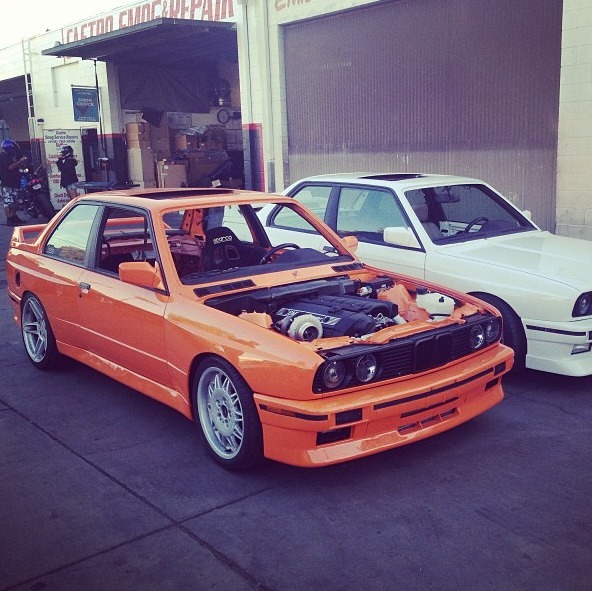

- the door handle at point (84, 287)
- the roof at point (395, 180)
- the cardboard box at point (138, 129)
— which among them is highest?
the cardboard box at point (138, 129)

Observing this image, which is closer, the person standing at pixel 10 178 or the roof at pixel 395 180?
the roof at pixel 395 180

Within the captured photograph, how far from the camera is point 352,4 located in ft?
39.7

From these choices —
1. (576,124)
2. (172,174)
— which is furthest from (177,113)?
(576,124)

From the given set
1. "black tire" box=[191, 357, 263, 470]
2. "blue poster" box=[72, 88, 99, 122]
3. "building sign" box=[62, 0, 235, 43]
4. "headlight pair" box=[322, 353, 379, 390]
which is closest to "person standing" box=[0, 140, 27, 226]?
"blue poster" box=[72, 88, 99, 122]

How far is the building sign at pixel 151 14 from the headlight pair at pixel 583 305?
12039 mm

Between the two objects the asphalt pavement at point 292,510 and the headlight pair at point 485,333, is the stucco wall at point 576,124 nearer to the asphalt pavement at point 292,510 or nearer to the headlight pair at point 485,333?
the asphalt pavement at point 292,510

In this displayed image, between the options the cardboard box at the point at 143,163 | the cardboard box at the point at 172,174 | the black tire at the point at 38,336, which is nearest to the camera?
the black tire at the point at 38,336

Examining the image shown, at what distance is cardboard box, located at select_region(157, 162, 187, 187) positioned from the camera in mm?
18031

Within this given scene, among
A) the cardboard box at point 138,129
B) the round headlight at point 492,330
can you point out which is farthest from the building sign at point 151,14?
the round headlight at point 492,330

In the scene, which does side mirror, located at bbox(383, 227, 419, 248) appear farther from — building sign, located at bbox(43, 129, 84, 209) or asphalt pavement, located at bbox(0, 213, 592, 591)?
building sign, located at bbox(43, 129, 84, 209)

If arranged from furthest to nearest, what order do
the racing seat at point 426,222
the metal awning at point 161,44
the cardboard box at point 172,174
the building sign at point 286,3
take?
the cardboard box at point 172,174 < the metal awning at point 161,44 < the building sign at point 286,3 < the racing seat at point 426,222

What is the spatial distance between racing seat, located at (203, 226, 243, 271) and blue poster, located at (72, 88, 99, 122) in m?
Answer: 15.0

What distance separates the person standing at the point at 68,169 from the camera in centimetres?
1748

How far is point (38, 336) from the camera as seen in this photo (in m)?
5.93
